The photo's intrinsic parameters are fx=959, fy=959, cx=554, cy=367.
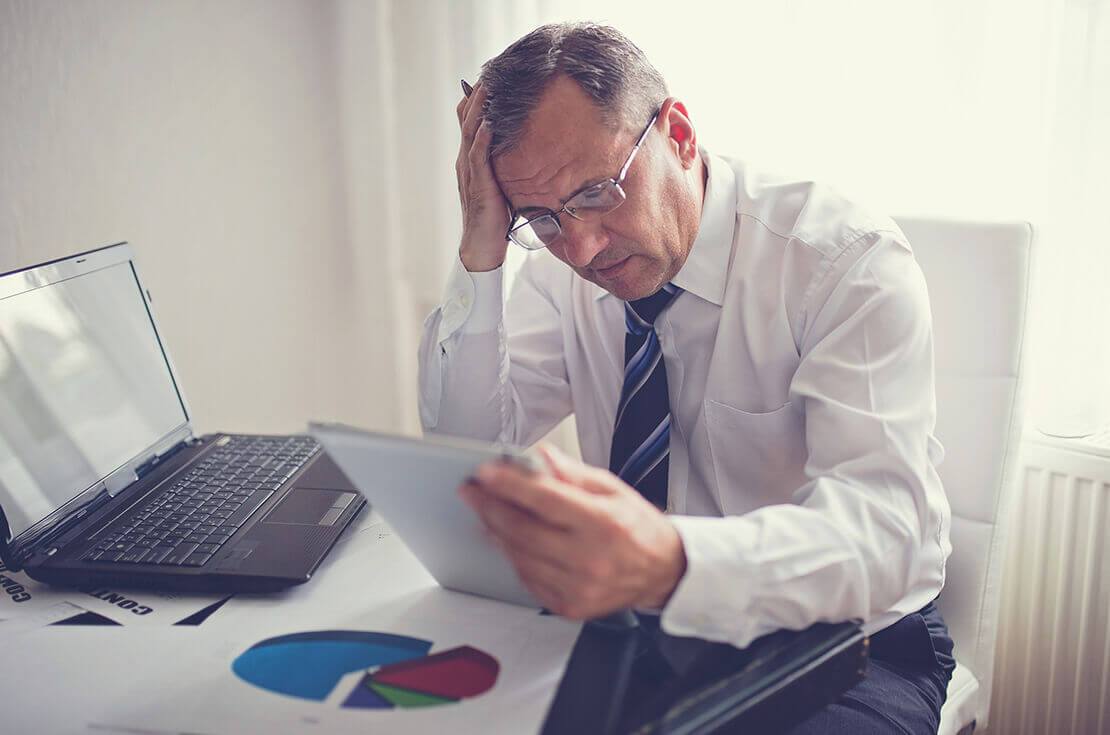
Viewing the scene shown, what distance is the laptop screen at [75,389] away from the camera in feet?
3.26

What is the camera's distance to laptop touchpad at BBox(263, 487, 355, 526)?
3.40 ft

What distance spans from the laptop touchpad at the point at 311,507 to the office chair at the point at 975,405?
72cm

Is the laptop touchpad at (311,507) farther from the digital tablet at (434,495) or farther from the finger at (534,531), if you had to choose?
the finger at (534,531)

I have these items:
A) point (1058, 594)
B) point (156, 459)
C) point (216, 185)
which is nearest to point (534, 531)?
point (156, 459)

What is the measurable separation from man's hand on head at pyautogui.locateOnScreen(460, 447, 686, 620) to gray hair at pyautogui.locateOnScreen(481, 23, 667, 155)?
501mm

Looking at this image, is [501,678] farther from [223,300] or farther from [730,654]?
[223,300]

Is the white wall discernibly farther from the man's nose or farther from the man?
the man's nose

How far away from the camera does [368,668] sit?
752mm

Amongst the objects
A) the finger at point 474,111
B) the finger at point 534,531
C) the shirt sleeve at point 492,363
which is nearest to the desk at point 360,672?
the finger at point 534,531

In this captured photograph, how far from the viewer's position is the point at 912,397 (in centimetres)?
94

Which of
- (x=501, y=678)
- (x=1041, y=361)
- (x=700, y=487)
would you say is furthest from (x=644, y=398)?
(x=1041, y=361)

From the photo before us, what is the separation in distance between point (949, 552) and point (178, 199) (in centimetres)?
144

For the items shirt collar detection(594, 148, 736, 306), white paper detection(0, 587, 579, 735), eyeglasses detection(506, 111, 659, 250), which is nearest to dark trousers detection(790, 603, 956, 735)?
white paper detection(0, 587, 579, 735)

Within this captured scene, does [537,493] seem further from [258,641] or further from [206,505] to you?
[206,505]
